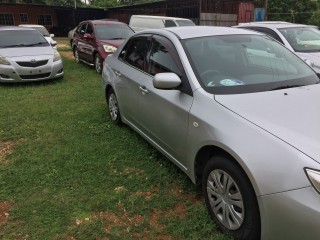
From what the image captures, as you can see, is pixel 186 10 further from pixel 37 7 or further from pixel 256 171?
pixel 256 171

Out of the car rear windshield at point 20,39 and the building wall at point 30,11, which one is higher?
the car rear windshield at point 20,39

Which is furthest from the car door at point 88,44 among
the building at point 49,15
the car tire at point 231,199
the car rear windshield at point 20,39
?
the building at point 49,15

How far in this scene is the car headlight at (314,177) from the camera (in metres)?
2.16

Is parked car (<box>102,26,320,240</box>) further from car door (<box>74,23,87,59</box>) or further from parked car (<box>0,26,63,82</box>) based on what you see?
car door (<box>74,23,87,59</box>)

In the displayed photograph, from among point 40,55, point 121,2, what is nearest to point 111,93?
point 40,55

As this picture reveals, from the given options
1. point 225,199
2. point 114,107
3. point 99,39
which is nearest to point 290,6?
point 99,39

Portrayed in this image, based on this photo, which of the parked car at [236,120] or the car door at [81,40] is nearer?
the parked car at [236,120]

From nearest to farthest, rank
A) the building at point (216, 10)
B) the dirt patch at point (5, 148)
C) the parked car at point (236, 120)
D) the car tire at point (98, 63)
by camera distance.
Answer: the parked car at point (236, 120) < the dirt patch at point (5, 148) < the car tire at point (98, 63) < the building at point (216, 10)

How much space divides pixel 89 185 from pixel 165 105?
1251mm

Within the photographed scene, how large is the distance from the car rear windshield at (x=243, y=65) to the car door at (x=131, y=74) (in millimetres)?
868

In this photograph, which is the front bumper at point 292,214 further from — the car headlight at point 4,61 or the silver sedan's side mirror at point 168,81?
the car headlight at point 4,61

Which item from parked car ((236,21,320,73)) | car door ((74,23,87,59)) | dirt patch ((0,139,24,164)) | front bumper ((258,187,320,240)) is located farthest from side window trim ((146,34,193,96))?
car door ((74,23,87,59))

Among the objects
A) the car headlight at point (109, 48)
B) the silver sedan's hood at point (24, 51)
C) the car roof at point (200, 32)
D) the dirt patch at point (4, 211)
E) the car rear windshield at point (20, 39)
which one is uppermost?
the car roof at point (200, 32)

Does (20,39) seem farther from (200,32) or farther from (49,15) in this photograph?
(49,15)
